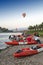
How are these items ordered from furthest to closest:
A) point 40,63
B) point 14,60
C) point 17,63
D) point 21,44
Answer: point 21,44 → point 14,60 → point 17,63 → point 40,63

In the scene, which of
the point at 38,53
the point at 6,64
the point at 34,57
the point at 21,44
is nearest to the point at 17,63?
the point at 6,64

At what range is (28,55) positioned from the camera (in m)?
27.0

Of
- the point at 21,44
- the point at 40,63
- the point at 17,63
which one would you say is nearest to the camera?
the point at 40,63

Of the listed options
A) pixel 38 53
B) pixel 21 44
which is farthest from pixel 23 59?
→ pixel 21 44

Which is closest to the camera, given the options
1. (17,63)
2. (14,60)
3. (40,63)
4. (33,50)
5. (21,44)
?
(40,63)

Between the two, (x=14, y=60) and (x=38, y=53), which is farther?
(x=38, y=53)

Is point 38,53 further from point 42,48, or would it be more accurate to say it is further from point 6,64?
point 6,64

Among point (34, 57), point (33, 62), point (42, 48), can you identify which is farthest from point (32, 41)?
point (33, 62)

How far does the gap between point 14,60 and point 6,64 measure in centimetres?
216

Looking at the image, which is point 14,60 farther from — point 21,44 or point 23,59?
point 21,44

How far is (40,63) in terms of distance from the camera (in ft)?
73.0

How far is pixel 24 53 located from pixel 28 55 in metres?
0.70

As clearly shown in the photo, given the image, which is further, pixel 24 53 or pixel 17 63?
pixel 24 53

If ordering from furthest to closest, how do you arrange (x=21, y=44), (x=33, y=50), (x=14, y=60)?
1. (x=21, y=44)
2. (x=33, y=50)
3. (x=14, y=60)
